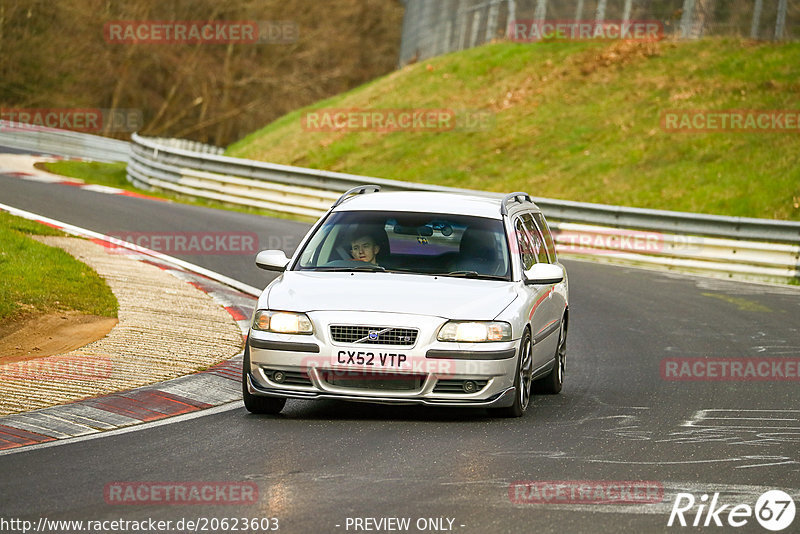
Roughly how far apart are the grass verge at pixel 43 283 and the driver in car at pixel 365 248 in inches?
152

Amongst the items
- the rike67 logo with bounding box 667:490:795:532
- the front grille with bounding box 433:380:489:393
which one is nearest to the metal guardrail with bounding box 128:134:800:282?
the front grille with bounding box 433:380:489:393

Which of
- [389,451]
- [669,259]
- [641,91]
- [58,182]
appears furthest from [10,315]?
[641,91]

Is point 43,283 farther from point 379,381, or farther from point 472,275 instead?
A: point 379,381

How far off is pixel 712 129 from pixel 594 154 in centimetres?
276

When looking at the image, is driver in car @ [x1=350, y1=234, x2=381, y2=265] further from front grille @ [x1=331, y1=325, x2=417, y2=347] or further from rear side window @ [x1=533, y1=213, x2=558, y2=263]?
rear side window @ [x1=533, y1=213, x2=558, y2=263]

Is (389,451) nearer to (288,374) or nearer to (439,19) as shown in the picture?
(288,374)

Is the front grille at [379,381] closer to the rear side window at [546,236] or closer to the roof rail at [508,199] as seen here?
the roof rail at [508,199]

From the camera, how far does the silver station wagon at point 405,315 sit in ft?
28.3

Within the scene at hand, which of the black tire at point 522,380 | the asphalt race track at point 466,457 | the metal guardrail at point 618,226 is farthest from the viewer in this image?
the metal guardrail at point 618,226

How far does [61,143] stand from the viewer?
135 ft

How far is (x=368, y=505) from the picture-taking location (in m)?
6.35

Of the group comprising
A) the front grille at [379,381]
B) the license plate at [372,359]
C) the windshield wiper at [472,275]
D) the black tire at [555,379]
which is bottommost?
the black tire at [555,379]

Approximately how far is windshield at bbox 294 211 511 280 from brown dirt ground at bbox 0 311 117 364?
2.70 metres

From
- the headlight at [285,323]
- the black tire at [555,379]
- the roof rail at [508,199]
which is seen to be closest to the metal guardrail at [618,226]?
the roof rail at [508,199]
